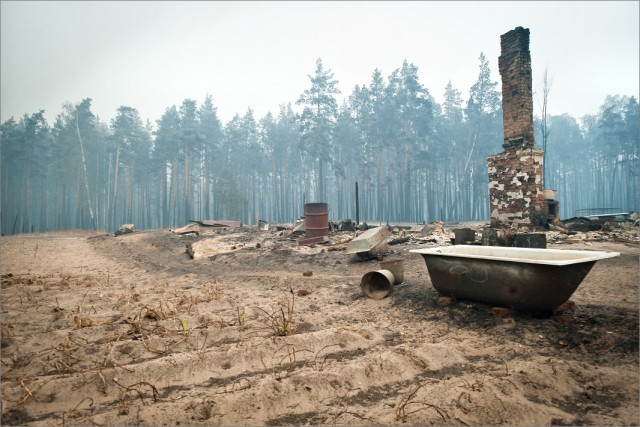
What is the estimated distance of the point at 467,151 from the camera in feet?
125

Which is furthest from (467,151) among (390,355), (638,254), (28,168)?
(28,168)

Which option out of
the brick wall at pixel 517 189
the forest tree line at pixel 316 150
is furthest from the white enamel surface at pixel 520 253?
the forest tree line at pixel 316 150

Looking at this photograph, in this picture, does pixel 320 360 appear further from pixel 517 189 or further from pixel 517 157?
pixel 517 157

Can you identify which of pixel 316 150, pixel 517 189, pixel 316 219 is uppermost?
pixel 316 150

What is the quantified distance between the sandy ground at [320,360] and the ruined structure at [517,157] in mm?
5727

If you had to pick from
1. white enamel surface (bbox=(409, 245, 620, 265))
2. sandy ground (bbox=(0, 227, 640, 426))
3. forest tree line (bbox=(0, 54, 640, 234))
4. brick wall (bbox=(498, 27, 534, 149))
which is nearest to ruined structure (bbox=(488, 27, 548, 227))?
brick wall (bbox=(498, 27, 534, 149))

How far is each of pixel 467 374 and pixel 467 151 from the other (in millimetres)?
40430

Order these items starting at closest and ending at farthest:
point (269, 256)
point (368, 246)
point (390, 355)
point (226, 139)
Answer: point (390, 355) → point (368, 246) → point (269, 256) → point (226, 139)

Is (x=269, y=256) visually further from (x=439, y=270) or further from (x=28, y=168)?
(x=28, y=168)

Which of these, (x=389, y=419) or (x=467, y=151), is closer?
(x=389, y=419)

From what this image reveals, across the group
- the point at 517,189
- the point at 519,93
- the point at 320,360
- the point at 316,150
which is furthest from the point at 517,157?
the point at 316,150

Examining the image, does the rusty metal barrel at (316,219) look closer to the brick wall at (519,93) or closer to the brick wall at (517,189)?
the brick wall at (517,189)

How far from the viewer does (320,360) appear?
3.06m

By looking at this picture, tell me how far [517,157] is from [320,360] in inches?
461
